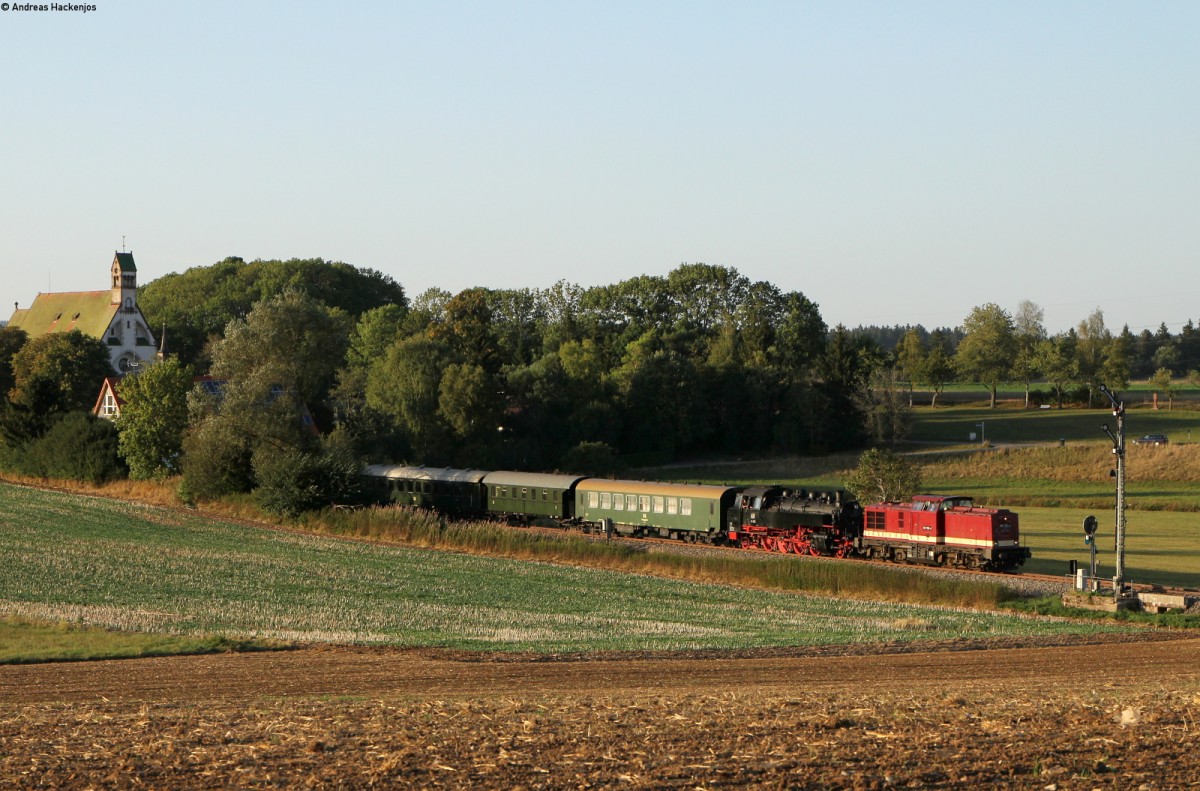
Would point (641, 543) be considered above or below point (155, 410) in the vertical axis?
below

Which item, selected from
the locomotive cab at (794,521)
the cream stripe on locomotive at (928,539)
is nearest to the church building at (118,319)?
the locomotive cab at (794,521)

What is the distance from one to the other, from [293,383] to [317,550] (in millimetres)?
23363

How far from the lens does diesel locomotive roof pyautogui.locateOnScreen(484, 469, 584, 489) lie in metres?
56.8

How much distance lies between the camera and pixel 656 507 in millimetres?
52969

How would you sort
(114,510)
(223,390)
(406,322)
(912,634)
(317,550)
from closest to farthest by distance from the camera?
1. (912,634)
2. (317,550)
3. (114,510)
4. (223,390)
5. (406,322)

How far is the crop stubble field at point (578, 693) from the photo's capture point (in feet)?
41.8

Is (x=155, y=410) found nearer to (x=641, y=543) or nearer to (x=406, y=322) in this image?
(x=641, y=543)

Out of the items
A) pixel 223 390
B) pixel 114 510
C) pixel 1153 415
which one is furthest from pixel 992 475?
pixel 114 510

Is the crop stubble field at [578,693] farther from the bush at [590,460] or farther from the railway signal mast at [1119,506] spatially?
the bush at [590,460]

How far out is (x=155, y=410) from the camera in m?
70.7

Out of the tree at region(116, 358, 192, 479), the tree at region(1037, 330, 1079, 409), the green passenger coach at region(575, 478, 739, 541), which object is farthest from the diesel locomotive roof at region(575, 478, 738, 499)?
the tree at region(1037, 330, 1079, 409)

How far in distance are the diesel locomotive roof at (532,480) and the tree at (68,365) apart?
4523cm

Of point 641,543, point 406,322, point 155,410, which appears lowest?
point 641,543

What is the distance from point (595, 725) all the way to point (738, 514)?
35.1 metres
